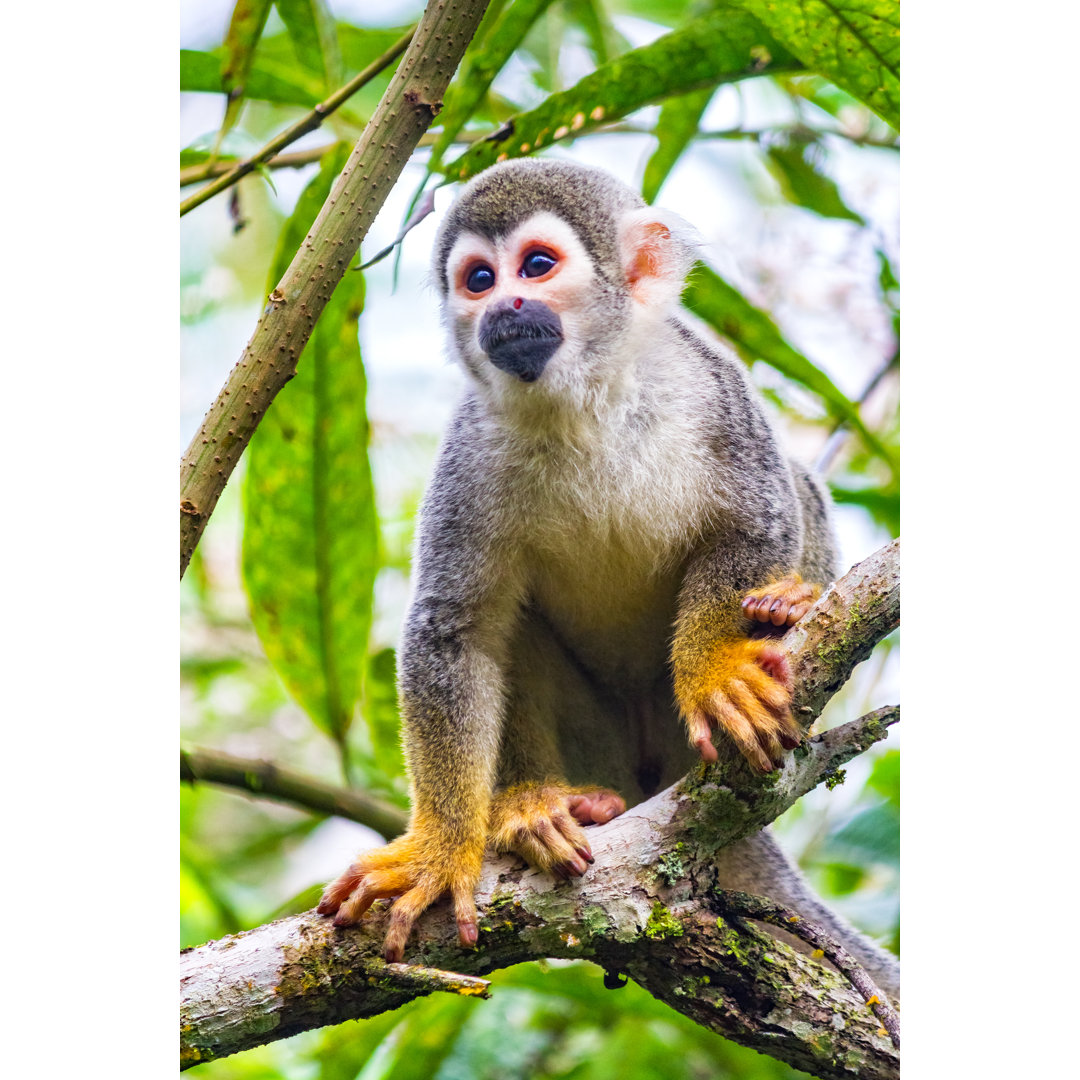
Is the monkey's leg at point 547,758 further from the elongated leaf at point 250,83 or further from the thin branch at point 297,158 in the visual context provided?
the elongated leaf at point 250,83

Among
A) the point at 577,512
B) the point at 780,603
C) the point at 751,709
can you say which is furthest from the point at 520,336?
the point at 751,709

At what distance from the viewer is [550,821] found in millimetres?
1831

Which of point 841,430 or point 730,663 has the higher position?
point 841,430

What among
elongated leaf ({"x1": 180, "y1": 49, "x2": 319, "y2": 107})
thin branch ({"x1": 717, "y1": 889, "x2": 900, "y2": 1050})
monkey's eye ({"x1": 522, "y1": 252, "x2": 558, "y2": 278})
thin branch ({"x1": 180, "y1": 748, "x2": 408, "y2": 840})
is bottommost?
thin branch ({"x1": 717, "y1": 889, "x2": 900, "y2": 1050})

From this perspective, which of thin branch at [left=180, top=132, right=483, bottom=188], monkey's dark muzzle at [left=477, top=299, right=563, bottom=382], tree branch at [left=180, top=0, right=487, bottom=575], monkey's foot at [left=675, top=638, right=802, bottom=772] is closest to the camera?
tree branch at [left=180, top=0, right=487, bottom=575]

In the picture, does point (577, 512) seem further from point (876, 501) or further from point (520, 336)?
point (876, 501)

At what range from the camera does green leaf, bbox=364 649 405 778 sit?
2.88 metres

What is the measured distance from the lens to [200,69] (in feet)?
8.11

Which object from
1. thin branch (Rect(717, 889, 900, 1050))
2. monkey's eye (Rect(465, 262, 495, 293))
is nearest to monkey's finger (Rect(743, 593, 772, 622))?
thin branch (Rect(717, 889, 900, 1050))

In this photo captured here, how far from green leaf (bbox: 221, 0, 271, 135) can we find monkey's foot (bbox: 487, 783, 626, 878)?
4.73ft

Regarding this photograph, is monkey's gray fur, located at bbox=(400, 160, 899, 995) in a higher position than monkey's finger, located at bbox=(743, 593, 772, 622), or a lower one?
higher

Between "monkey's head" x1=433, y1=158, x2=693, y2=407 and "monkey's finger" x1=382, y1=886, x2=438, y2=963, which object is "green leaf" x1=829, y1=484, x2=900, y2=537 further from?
"monkey's finger" x1=382, y1=886, x2=438, y2=963

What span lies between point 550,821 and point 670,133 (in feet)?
5.50
